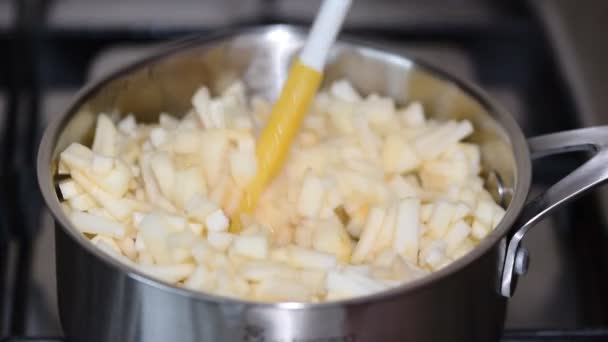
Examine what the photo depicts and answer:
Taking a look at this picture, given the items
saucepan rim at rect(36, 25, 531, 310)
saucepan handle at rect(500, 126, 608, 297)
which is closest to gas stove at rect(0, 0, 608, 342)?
saucepan rim at rect(36, 25, 531, 310)

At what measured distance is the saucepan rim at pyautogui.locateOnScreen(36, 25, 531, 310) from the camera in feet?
1.94

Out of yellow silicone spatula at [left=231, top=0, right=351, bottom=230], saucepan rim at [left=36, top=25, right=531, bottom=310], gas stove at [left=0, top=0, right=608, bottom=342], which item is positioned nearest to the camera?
saucepan rim at [left=36, top=25, right=531, bottom=310]

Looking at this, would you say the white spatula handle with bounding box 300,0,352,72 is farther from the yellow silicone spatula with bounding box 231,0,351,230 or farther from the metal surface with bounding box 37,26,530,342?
the metal surface with bounding box 37,26,530,342

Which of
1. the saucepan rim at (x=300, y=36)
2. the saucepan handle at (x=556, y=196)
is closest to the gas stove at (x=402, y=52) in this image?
the saucepan rim at (x=300, y=36)

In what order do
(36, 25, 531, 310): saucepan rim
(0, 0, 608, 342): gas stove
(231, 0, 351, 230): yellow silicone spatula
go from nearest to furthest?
(36, 25, 531, 310): saucepan rim
(231, 0, 351, 230): yellow silicone spatula
(0, 0, 608, 342): gas stove

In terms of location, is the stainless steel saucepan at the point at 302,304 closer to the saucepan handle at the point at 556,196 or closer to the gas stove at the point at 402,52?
the saucepan handle at the point at 556,196

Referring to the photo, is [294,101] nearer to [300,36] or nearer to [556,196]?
[300,36]

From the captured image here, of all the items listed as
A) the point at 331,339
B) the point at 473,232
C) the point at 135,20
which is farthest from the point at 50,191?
the point at 135,20

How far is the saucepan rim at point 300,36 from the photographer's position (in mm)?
591

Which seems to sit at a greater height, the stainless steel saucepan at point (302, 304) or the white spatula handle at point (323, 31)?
the white spatula handle at point (323, 31)

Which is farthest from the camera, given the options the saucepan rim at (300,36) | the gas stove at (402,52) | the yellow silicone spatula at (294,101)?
the gas stove at (402,52)

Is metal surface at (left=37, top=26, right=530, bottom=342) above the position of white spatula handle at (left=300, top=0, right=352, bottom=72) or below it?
below

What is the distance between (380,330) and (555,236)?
54cm

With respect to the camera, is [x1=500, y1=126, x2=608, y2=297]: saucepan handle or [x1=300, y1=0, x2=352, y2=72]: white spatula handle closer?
[x1=500, y1=126, x2=608, y2=297]: saucepan handle
